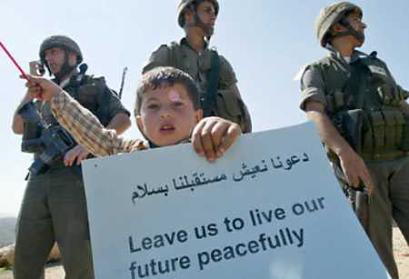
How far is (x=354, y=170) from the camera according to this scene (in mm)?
2389

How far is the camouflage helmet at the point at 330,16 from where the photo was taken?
2939 mm

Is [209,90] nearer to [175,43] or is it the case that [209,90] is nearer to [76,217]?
[175,43]

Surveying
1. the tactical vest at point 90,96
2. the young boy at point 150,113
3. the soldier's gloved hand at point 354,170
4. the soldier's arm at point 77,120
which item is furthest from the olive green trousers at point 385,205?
the tactical vest at point 90,96

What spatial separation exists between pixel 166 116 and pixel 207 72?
1.40 m

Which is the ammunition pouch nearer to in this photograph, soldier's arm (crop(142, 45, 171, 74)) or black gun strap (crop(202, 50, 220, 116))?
black gun strap (crop(202, 50, 220, 116))

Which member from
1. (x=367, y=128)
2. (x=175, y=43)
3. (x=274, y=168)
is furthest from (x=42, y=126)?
(x=274, y=168)

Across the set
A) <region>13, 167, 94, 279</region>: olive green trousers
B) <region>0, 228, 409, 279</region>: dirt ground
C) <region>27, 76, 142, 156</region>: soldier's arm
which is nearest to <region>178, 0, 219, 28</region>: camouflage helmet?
<region>13, 167, 94, 279</region>: olive green trousers

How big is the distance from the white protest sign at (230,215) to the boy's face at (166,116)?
0.32 metres

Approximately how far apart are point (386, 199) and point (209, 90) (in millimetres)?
1170

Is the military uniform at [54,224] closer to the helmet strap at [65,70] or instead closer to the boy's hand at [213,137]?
the helmet strap at [65,70]

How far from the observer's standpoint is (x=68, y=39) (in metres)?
3.31

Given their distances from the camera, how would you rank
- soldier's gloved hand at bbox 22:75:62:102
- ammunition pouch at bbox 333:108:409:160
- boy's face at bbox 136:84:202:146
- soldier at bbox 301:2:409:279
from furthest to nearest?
ammunition pouch at bbox 333:108:409:160
soldier at bbox 301:2:409:279
soldier's gloved hand at bbox 22:75:62:102
boy's face at bbox 136:84:202:146

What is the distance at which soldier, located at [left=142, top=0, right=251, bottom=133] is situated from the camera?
275 centimetres

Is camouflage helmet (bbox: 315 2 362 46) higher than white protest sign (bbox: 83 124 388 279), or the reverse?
camouflage helmet (bbox: 315 2 362 46)
